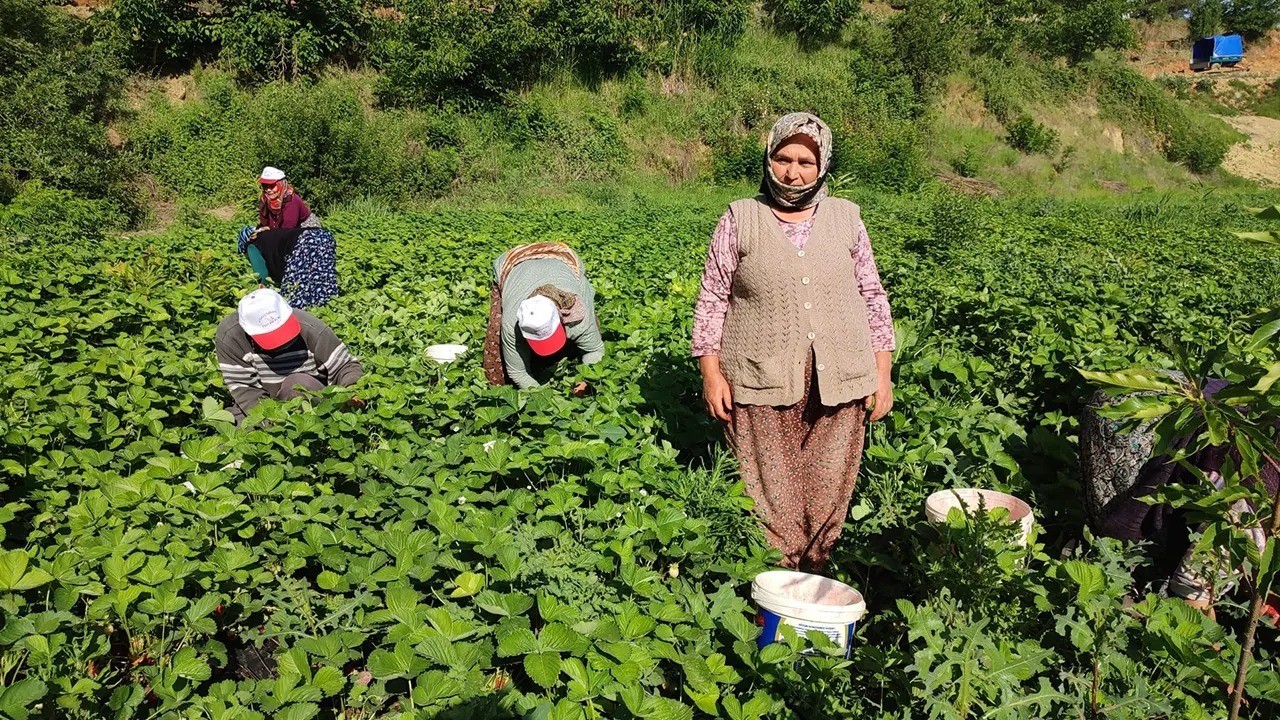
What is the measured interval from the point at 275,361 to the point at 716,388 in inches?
97.5

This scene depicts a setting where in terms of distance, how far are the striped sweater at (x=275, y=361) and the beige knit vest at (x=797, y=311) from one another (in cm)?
227

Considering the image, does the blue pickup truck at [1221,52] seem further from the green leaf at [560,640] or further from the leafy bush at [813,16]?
the green leaf at [560,640]

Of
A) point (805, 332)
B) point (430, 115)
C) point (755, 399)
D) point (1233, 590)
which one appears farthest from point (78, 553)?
point (430, 115)

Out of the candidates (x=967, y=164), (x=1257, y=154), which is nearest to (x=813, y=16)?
(x=967, y=164)

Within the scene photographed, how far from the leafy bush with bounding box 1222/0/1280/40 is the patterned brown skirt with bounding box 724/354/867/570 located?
55.1 m

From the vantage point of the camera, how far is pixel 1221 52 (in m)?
40.2

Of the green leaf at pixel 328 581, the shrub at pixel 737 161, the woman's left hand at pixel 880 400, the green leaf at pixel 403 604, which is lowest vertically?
the shrub at pixel 737 161

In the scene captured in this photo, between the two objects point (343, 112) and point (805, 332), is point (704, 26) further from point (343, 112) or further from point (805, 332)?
point (805, 332)

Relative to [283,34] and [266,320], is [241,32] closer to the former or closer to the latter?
[283,34]

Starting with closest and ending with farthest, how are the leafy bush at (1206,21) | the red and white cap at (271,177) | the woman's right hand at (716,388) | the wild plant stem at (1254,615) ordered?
the wild plant stem at (1254,615)
the woman's right hand at (716,388)
the red and white cap at (271,177)
the leafy bush at (1206,21)

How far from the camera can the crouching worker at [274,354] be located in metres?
3.77

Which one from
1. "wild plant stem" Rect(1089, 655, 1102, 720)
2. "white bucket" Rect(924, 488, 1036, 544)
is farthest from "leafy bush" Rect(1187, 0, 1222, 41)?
"wild plant stem" Rect(1089, 655, 1102, 720)

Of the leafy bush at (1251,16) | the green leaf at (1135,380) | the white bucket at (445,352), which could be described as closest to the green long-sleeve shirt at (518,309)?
the white bucket at (445,352)

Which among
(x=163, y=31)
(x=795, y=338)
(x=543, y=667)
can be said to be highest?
(x=163, y=31)
